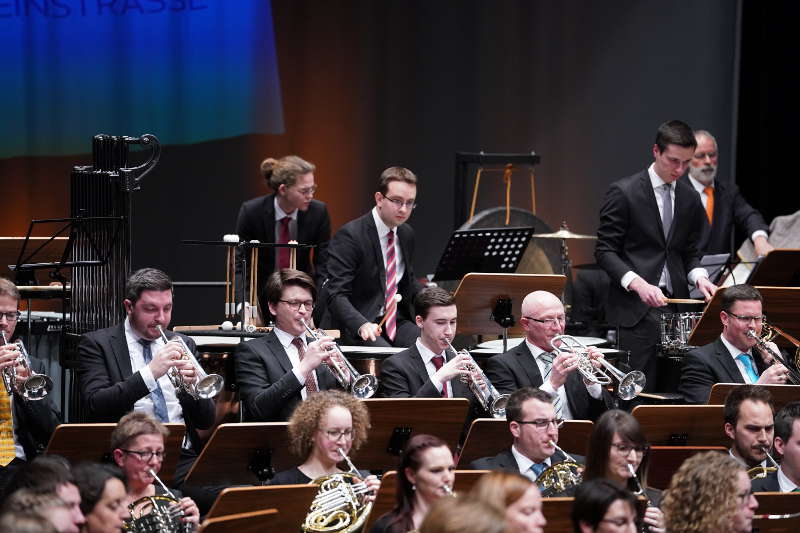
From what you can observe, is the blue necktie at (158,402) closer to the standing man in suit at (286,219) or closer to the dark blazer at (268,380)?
the dark blazer at (268,380)

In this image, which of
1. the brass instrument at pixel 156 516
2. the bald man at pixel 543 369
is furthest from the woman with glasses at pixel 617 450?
the brass instrument at pixel 156 516

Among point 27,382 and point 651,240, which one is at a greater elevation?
point 651,240

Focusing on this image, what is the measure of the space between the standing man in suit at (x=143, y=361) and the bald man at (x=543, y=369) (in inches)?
54.4

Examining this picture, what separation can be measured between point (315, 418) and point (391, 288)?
7.24 feet

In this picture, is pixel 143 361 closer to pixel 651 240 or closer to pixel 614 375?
pixel 614 375

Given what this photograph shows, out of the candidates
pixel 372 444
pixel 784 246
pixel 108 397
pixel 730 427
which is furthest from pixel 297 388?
pixel 784 246

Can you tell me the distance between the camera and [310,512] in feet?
15.7

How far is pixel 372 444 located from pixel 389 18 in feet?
18.3

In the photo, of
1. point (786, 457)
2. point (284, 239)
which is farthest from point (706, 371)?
point (284, 239)

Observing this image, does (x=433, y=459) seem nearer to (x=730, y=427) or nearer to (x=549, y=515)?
(x=549, y=515)

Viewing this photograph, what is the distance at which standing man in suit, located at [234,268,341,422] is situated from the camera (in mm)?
5742

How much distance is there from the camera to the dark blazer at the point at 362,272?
713 cm

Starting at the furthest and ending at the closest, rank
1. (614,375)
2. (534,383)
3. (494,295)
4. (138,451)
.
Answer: (494,295), (534,383), (614,375), (138,451)

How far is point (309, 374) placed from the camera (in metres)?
5.86
